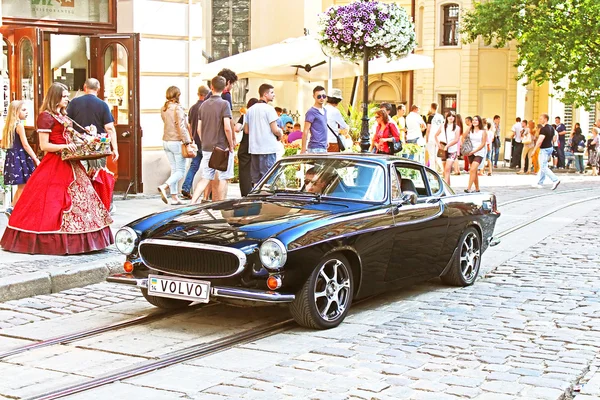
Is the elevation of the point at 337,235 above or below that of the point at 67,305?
above

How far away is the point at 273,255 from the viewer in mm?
7703

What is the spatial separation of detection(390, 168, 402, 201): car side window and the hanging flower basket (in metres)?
6.26

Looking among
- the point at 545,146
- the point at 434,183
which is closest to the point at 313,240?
the point at 434,183

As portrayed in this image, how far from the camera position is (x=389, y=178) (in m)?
9.33

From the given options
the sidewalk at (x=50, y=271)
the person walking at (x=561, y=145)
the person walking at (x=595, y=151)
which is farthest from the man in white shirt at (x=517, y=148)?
the sidewalk at (x=50, y=271)

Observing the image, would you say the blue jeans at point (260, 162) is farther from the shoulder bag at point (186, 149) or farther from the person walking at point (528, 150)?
the person walking at point (528, 150)

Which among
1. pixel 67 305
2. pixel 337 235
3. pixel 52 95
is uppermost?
pixel 52 95

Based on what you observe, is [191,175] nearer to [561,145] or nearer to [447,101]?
[561,145]

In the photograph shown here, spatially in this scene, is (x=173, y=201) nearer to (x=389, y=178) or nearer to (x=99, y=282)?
(x=99, y=282)

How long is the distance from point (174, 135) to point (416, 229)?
815 centimetres

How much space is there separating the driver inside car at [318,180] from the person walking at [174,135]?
7325mm

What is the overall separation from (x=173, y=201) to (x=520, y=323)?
8997 millimetres

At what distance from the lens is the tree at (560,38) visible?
36.8m

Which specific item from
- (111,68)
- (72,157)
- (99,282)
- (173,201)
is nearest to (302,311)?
(99,282)
